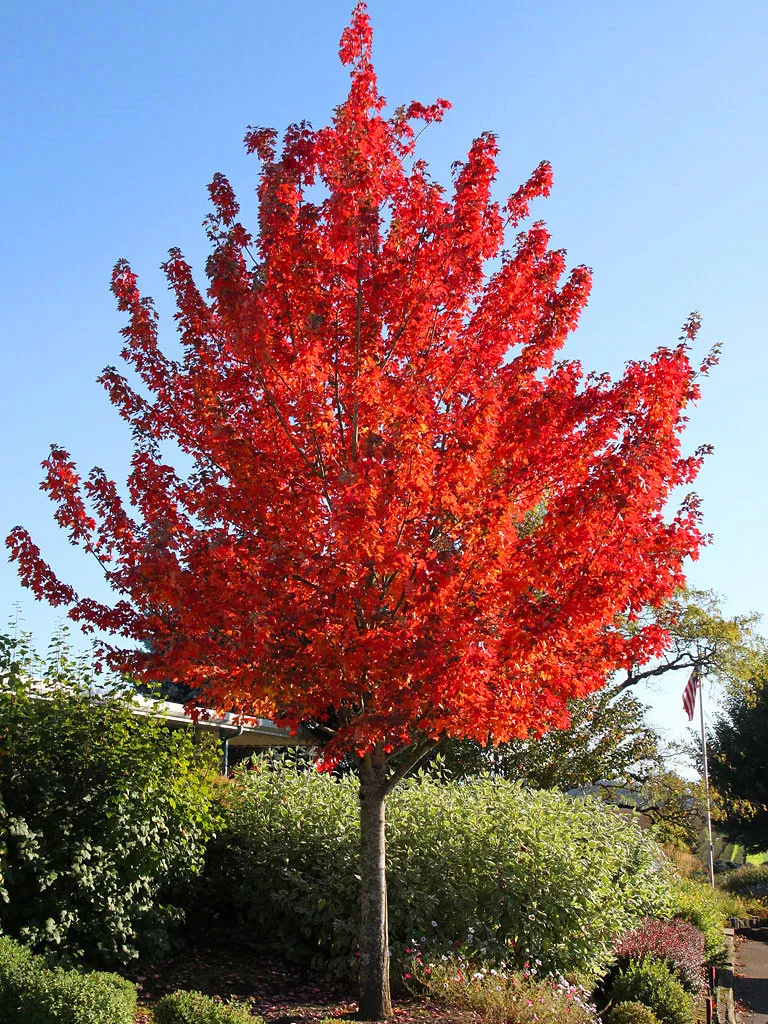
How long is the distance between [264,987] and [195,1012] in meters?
3.15

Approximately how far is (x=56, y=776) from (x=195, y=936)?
118 inches

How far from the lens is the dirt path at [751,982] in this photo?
13.5m

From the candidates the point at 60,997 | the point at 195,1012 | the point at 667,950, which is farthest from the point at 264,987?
the point at 667,950

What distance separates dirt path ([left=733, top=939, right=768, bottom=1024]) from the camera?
1354 cm

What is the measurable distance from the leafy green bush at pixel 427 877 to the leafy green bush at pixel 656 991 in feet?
1.37

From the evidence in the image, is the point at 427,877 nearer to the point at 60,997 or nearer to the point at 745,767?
the point at 60,997

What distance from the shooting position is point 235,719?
9312 mm

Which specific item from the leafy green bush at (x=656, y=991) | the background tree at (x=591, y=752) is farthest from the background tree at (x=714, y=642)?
the leafy green bush at (x=656, y=991)

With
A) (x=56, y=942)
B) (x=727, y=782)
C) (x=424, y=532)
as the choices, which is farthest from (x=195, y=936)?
(x=727, y=782)

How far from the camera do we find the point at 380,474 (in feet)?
23.9

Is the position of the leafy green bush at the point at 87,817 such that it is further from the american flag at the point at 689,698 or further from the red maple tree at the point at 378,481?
the american flag at the point at 689,698

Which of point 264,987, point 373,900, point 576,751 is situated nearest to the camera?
point 373,900

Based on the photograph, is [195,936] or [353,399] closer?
[353,399]

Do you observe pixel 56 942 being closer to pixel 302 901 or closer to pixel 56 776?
pixel 56 776
